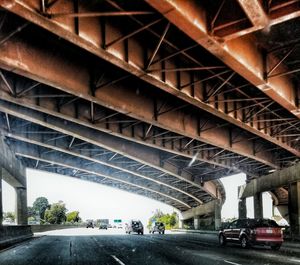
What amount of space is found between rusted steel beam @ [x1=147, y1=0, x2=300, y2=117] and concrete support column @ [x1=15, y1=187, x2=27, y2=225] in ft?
97.5

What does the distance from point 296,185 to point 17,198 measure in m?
25.3

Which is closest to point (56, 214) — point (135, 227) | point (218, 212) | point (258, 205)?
point (218, 212)

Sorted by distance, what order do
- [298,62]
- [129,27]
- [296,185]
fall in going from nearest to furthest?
[129,27] → [298,62] → [296,185]

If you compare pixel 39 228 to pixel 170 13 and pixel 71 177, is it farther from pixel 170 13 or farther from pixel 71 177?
pixel 170 13

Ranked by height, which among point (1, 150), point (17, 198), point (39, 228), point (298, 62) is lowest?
point (39, 228)

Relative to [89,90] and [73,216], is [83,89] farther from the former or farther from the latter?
[73,216]

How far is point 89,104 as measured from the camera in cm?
2169

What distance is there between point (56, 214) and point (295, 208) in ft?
399

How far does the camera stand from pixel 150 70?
15.4m

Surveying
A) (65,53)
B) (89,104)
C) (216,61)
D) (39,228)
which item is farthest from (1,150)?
(39,228)

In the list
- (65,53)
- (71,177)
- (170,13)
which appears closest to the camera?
(170,13)

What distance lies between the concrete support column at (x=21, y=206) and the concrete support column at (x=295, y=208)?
24112 millimetres

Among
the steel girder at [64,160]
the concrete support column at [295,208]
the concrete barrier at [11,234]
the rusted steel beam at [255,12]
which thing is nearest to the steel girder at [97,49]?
the rusted steel beam at [255,12]

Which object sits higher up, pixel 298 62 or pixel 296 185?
pixel 298 62
